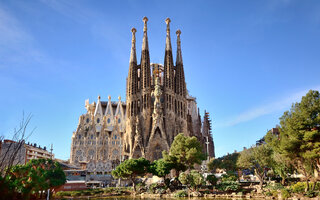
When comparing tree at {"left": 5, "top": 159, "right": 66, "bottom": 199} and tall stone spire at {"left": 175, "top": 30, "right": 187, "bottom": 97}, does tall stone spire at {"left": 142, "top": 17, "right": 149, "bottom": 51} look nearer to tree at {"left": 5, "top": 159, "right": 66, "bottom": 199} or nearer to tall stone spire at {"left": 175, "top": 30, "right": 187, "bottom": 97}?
tall stone spire at {"left": 175, "top": 30, "right": 187, "bottom": 97}

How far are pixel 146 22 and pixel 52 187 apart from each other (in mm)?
56734

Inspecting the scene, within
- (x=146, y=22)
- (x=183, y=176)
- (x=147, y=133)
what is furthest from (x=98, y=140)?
(x=183, y=176)

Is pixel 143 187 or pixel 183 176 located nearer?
pixel 183 176

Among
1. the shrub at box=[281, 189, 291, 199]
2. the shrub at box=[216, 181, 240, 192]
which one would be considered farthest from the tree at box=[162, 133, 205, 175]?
the shrub at box=[281, 189, 291, 199]

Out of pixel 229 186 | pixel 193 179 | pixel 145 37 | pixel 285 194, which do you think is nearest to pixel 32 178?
pixel 193 179

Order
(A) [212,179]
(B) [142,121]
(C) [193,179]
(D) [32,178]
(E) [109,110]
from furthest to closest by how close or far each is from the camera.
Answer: (E) [109,110]
(B) [142,121]
(A) [212,179]
(C) [193,179]
(D) [32,178]

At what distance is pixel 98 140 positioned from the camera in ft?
256

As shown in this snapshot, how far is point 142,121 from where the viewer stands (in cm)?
6406

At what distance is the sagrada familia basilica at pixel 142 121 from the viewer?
201 ft

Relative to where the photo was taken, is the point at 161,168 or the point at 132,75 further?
the point at 132,75

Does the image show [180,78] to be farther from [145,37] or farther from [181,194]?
[181,194]

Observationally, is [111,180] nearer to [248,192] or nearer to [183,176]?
[183,176]

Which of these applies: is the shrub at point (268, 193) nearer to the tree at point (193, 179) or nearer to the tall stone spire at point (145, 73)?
the tree at point (193, 179)

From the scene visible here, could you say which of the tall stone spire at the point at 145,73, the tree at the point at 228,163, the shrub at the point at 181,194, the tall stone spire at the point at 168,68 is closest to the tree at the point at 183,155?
the tree at the point at 228,163
